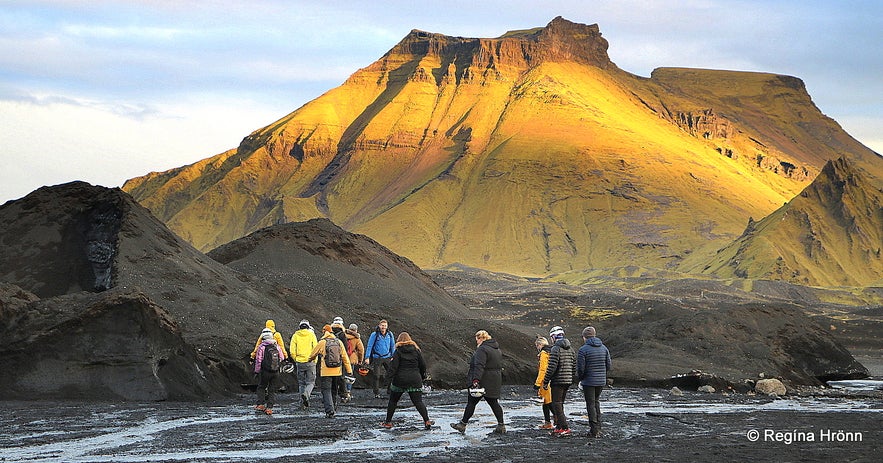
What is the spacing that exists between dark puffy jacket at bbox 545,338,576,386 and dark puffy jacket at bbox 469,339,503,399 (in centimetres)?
88

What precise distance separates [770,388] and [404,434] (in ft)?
63.5

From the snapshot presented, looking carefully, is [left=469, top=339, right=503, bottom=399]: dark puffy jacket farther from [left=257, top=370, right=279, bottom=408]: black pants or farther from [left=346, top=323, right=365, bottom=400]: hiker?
[left=346, top=323, right=365, bottom=400]: hiker

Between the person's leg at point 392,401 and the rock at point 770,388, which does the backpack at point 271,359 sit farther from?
the rock at point 770,388

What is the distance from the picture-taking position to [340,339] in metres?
25.6

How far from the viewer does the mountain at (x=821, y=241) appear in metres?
128

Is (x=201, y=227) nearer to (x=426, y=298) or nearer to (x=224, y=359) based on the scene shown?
(x=426, y=298)

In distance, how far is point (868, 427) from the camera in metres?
23.2

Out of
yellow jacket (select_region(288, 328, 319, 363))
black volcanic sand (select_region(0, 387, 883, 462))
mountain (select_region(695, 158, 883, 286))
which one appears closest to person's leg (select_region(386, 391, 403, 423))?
black volcanic sand (select_region(0, 387, 883, 462))

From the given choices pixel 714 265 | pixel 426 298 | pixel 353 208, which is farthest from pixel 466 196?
pixel 426 298

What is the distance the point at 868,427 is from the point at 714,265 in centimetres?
11570

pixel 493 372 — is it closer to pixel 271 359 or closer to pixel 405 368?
pixel 405 368

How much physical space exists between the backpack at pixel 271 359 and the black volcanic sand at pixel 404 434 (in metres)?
1.00

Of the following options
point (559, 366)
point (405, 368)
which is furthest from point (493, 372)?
point (405, 368)

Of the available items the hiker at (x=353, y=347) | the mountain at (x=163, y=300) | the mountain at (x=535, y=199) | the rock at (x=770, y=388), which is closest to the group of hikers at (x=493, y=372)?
the hiker at (x=353, y=347)
